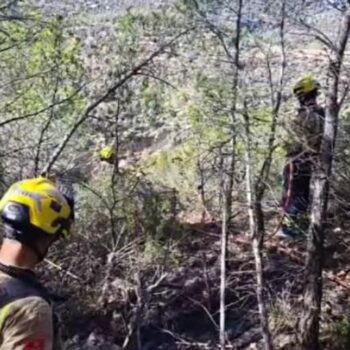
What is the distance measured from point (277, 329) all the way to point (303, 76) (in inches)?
103

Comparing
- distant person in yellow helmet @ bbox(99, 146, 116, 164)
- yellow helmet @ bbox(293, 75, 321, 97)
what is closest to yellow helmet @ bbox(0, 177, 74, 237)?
yellow helmet @ bbox(293, 75, 321, 97)

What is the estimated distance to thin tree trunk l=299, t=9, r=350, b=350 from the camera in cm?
561

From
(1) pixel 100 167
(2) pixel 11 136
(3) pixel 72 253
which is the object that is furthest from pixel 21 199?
(1) pixel 100 167

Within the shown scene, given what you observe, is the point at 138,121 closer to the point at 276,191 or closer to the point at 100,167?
the point at 100,167

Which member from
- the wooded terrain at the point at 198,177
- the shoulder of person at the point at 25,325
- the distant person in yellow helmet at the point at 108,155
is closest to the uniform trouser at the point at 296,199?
the wooded terrain at the point at 198,177

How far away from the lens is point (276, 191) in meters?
9.05

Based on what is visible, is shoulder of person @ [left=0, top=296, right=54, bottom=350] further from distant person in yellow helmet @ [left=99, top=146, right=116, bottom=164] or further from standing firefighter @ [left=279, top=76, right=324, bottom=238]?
distant person in yellow helmet @ [left=99, top=146, right=116, bottom=164]

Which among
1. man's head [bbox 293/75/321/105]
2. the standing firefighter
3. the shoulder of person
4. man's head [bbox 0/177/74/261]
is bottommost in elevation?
the standing firefighter

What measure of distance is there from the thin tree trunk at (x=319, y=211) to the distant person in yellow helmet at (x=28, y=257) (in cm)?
368

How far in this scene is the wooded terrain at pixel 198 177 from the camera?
20.3ft

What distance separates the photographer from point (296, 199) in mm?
8148

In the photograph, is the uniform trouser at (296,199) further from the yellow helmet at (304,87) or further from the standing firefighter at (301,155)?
the yellow helmet at (304,87)

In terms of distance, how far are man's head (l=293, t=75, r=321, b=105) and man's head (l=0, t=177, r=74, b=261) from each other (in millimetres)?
5295

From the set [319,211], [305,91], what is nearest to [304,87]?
[305,91]
